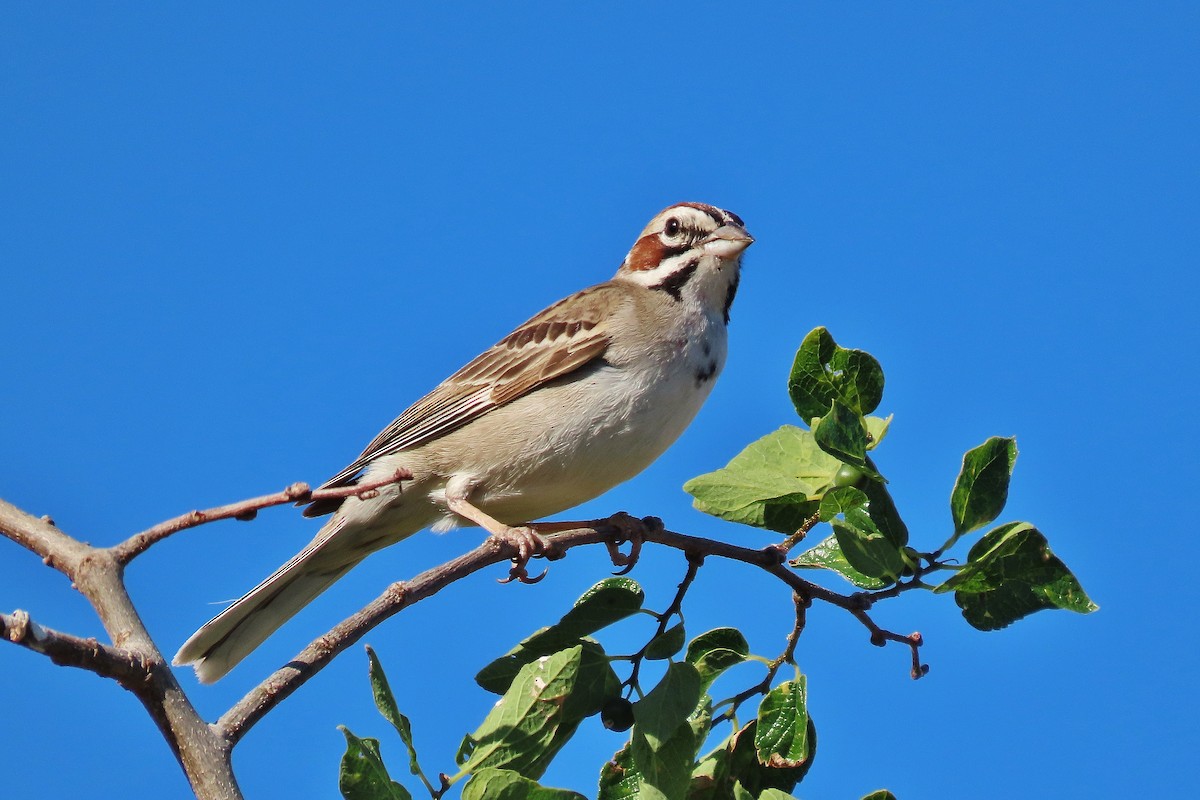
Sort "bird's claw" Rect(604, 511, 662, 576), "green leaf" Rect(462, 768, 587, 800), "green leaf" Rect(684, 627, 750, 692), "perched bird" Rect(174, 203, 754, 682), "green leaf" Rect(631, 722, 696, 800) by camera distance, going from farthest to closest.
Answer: "perched bird" Rect(174, 203, 754, 682)
"bird's claw" Rect(604, 511, 662, 576)
"green leaf" Rect(684, 627, 750, 692)
"green leaf" Rect(631, 722, 696, 800)
"green leaf" Rect(462, 768, 587, 800)

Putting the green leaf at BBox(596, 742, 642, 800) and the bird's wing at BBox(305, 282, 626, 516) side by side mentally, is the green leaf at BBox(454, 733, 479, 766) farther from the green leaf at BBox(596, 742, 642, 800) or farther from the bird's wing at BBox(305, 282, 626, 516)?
the bird's wing at BBox(305, 282, 626, 516)

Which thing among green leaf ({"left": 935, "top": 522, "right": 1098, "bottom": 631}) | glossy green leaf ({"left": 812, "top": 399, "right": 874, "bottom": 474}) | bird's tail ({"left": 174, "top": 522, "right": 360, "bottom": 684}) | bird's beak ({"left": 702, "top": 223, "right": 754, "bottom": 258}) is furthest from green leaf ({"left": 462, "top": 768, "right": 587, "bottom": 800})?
bird's beak ({"left": 702, "top": 223, "right": 754, "bottom": 258})

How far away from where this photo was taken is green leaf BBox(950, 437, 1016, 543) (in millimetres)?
3584

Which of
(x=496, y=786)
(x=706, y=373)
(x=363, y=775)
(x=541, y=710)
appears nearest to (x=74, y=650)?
(x=363, y=775)

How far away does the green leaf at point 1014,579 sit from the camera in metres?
3.61

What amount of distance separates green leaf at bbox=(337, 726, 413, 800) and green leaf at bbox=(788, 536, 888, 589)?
156 cm

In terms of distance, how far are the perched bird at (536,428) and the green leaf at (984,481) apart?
2381mm

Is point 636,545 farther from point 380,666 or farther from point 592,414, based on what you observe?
point 380,666

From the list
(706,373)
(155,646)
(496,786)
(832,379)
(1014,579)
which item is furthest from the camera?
(706,373)

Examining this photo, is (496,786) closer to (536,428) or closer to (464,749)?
(464,749)

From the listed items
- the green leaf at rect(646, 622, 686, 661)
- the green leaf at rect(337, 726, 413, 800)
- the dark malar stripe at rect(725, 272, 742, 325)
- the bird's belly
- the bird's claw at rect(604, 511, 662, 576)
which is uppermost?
the dark malar stripe at rect(725, 272, 742, 325)

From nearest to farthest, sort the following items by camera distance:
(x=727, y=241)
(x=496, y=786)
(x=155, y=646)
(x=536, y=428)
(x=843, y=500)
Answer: (x=155, y=646) → (x=496, y=786) → (x=843, y=500) → (x=536, y=428) → (x=727, y=241)

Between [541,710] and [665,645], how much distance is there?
0.48 meters

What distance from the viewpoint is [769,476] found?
399cm
